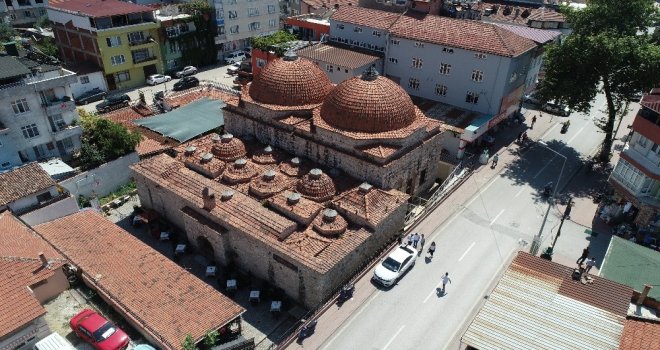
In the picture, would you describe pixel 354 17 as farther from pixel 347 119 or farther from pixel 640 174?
pixel 640 174

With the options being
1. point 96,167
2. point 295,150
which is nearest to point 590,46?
point 295,150

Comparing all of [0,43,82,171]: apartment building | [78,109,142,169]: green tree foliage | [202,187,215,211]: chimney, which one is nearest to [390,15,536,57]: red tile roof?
[202,187,215,211]: chimney

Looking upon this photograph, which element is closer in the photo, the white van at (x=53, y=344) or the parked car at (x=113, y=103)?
the white van at (x=53, y=344)

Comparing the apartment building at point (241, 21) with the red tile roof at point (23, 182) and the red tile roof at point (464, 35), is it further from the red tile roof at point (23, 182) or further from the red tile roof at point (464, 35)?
the red tile roof at point (23, 182)

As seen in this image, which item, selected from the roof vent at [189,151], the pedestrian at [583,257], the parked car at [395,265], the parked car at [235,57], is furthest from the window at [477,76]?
the parked car at [235,57]

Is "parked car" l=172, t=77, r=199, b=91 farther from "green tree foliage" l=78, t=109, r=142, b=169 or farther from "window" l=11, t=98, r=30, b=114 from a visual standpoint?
"window" l=11, t=98, r=30, b=114
